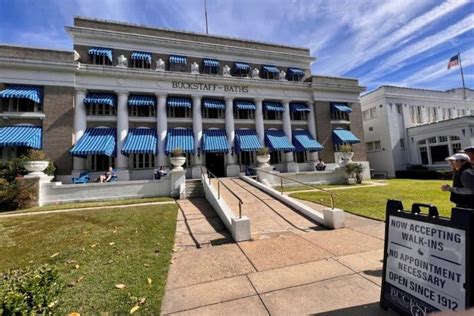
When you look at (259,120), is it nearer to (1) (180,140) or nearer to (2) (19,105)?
(1) (180,140)

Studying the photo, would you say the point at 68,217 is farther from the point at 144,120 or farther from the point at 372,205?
the point at 372,205

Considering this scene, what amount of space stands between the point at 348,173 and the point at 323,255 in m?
15.6

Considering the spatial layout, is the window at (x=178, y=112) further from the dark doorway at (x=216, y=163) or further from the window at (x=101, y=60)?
the window at (x=101, y=60)

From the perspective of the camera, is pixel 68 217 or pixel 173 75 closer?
pixel 68 217

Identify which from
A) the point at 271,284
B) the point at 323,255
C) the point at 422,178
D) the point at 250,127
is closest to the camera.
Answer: the point at 271,284

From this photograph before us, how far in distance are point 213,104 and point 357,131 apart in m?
15.4

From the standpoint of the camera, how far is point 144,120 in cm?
1953

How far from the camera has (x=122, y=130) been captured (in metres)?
18.3

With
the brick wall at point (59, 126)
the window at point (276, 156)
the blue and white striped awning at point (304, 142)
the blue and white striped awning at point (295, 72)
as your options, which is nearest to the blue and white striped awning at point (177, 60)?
the brick wall at point (59, 126)

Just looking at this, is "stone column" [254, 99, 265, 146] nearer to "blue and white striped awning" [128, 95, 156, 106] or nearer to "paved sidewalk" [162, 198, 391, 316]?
"blue and white striped awning" [128, 95, 156, 106]

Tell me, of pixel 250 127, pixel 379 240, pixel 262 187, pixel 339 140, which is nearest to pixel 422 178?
pixel 339 140

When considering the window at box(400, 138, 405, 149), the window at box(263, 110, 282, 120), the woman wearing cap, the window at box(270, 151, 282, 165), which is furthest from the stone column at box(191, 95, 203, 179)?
the window at box(400, 138, 405, 149)

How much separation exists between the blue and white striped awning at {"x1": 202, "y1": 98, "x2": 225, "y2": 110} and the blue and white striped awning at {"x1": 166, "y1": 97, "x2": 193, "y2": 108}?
132cm

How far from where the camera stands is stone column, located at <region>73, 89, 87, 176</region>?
1725cm
